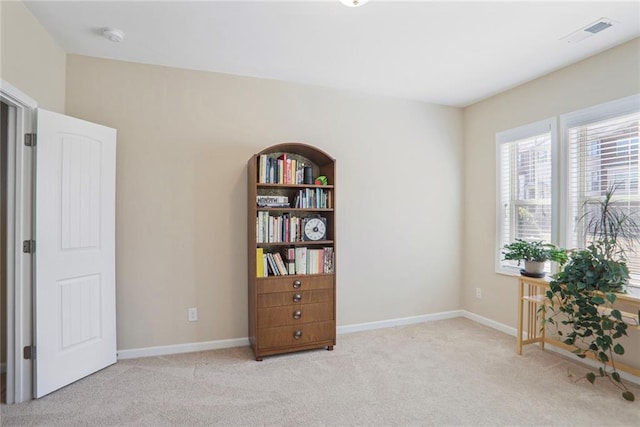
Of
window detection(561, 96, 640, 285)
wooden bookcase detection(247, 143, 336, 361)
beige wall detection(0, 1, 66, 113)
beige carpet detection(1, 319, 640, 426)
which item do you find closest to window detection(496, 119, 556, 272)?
window detection(561, 96, 640, 285)

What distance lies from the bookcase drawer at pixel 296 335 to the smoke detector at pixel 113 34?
8.47 feet

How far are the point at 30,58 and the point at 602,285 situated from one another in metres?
4.37

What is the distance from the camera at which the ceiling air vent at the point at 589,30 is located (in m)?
2.38

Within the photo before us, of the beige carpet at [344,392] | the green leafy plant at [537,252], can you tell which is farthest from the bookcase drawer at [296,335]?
the green leafy plant at [537,252]

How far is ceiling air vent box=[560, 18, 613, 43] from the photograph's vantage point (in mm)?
2379

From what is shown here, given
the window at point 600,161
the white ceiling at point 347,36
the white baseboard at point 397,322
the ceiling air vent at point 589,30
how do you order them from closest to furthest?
the white ceiling at point 347,36 → the ceiling air vent at point 589,30 → the window at point 600,161 → the white baseboard at point 397,322

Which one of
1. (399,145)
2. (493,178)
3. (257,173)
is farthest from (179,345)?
(493,178)

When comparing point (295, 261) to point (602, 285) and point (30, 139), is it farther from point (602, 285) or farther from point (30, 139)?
point (602, 285)

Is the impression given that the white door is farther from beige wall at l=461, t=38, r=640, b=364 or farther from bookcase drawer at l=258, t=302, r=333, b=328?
beige wall at l=461, t=38, r=640, b=364

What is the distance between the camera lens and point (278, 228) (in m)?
3.05

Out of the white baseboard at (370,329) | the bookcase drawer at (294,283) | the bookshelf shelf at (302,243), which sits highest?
the bookshelf shelf at (302,243)

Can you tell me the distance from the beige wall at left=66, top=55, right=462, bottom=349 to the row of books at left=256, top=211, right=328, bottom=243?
37 cm

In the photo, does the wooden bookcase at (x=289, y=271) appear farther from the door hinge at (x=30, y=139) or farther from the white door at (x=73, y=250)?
the door hinge at (x=30, y=139)

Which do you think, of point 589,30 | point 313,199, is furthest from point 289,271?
point 589,30
